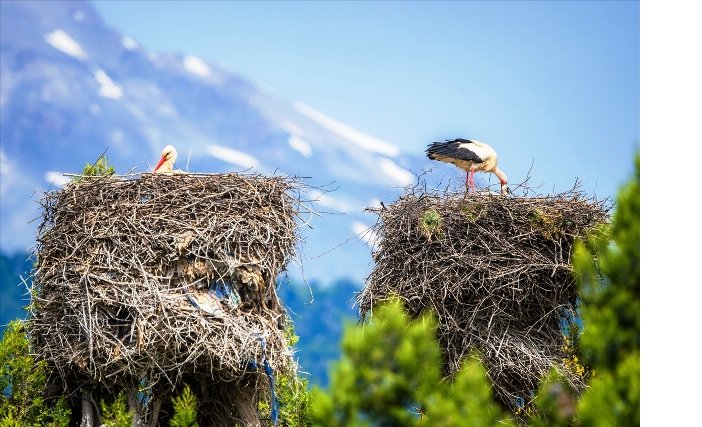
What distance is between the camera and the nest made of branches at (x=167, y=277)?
8.04 m

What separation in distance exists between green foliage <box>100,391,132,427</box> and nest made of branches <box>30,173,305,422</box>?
217 millimetres

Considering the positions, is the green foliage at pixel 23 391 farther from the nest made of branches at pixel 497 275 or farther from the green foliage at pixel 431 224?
the green foliage at pixel 431 224

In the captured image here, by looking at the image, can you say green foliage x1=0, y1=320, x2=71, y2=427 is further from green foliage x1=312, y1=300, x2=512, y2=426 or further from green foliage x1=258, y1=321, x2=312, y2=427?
green foliage x1=312, y1=300, x2=512, y2=426

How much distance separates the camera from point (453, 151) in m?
10.7

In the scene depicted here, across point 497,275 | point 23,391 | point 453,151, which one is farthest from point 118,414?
point 453,151

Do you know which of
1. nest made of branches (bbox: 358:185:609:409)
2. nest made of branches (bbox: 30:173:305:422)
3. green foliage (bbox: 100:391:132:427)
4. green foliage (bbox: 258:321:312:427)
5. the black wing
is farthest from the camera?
the black wing

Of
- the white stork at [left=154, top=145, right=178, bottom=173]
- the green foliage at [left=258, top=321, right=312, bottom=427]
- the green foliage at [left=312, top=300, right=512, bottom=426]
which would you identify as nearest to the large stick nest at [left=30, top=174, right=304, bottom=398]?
the white stork at [left=154, top=145, right=178, bottom=173]

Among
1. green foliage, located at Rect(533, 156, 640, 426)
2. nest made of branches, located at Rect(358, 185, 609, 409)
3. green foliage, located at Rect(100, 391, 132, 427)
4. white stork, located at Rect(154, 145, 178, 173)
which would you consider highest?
white stork, located at Rect(154, 145, 178, 173)

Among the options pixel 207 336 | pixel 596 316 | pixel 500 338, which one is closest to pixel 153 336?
pixel 207 336

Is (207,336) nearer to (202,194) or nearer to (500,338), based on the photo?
(202,194)

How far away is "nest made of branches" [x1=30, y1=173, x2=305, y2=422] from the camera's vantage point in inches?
316

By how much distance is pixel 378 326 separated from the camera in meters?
5.76
